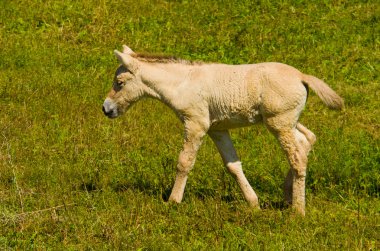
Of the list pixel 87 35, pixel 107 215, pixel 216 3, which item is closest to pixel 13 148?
pixel 107 215

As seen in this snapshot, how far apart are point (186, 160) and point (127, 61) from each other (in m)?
1.39

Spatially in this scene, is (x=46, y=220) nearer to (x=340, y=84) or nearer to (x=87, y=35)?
(x=340, y=84)

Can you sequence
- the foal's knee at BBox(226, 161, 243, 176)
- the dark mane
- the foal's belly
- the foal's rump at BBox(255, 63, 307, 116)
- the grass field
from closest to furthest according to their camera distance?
the grass field, the foal's rump at BBox(255, 63, 307, 116), the foal's belly, the foal's knee at BBox(226, 161, 243, 176), the dark mane

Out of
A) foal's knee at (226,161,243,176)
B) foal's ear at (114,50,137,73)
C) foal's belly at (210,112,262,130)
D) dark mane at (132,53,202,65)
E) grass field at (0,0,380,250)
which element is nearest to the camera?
grass field at (0,0,380,250)

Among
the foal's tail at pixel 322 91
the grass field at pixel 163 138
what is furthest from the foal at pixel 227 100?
the grass field at pixel 163 138

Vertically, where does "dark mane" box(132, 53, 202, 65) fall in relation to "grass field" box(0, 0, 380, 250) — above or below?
above

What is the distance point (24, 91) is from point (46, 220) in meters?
5.57

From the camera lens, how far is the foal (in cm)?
1005

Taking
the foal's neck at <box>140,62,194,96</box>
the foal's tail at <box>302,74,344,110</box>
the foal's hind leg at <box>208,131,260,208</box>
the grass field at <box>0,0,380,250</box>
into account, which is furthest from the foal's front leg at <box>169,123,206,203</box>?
the foal's tail at <box>302,74,344,110</box>

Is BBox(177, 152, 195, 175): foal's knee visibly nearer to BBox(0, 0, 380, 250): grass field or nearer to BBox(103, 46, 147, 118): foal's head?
BBox(0, 0, 380, 250): grass field

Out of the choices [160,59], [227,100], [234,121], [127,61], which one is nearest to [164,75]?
[160,59]

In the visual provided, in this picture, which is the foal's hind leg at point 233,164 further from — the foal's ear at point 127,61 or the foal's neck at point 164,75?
the foal's ear at point 127,61

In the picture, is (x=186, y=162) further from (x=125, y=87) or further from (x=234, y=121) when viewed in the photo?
(x=125, y=87)

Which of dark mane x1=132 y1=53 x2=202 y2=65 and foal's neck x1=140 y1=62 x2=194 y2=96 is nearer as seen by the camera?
foal's neck x1=140 y1=62 x2=194 y2=96
